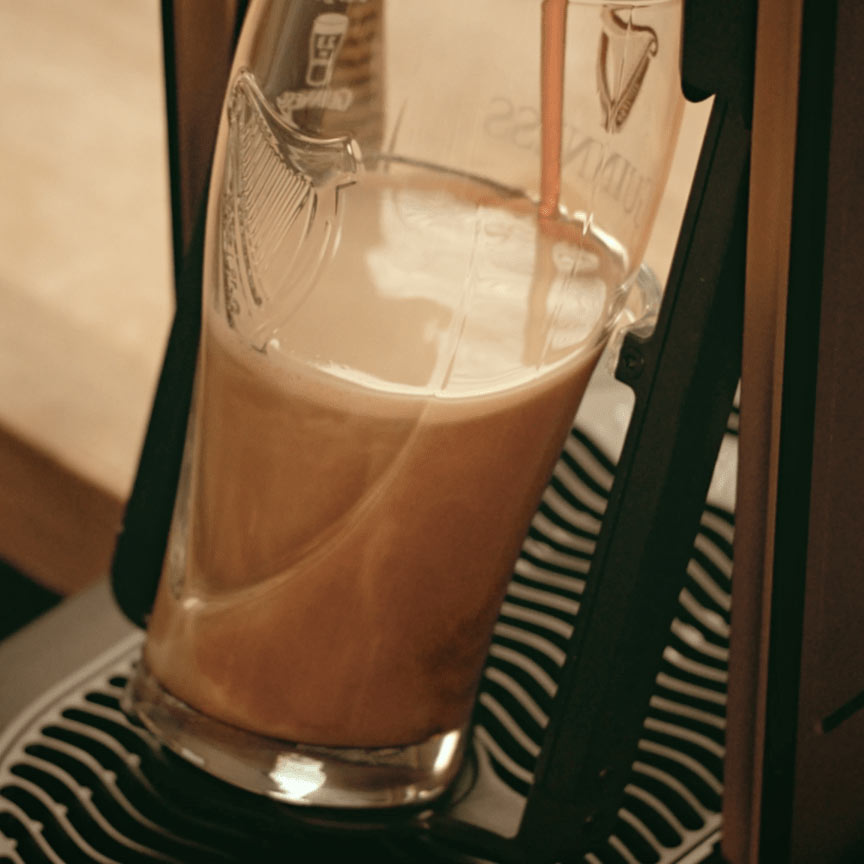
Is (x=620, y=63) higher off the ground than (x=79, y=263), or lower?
higher

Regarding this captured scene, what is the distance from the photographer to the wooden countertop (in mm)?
544

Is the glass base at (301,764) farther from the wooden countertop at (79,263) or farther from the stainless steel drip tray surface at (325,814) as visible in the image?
the wooden countertop at (79,263)

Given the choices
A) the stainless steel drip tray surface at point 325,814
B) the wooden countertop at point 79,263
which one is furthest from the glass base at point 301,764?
the wooden countertop at point 79,263

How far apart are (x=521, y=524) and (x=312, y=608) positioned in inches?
2.3

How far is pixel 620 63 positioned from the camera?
0.95ft

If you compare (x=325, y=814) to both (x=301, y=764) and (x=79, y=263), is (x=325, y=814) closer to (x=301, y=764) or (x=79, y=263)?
(x=301, y=764)

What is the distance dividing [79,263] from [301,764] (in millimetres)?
350

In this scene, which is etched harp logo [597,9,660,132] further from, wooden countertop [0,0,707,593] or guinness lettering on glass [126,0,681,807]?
wooden countertop [0,0,707,593]

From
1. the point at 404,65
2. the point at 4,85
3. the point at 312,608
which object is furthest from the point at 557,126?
the point at 4,85

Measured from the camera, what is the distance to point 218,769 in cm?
37

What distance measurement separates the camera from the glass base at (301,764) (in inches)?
14.5

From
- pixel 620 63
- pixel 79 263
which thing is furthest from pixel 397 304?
pixel 79 263

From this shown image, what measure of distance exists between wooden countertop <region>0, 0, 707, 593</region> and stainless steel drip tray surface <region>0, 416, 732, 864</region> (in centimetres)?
12

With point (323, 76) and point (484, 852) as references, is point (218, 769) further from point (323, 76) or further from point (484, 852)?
point (323, 76)
